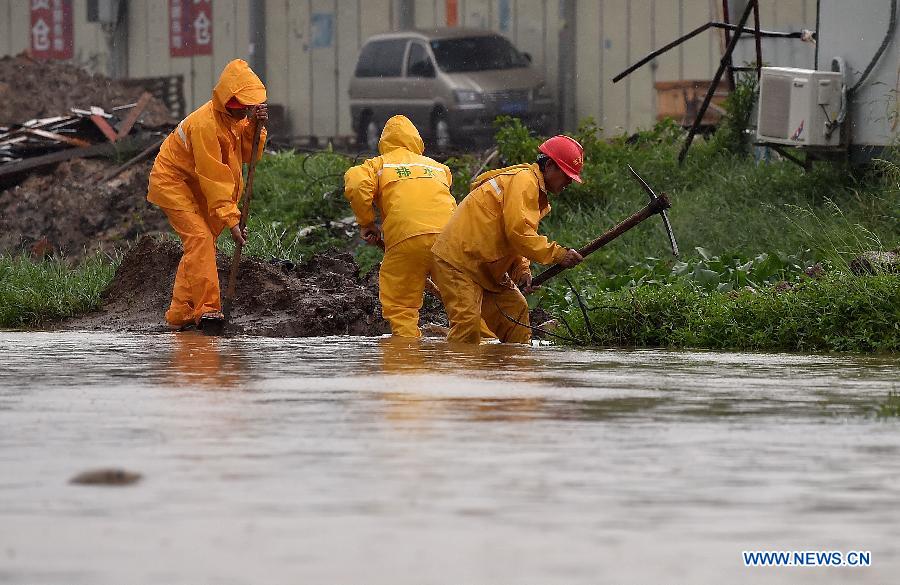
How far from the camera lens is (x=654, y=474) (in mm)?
4809

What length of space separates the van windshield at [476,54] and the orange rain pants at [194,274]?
11786 millimetres

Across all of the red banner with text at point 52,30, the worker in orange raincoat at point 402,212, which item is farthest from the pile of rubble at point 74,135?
the worker in orange raincoat at point 402,212

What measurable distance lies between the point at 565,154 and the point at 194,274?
3077 millimetres

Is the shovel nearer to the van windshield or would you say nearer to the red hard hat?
the red hard hat

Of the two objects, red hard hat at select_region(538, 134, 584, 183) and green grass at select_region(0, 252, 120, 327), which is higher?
red hard hat at select_region(538, 134, 584, 183)

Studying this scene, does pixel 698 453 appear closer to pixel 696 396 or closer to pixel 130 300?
pixel 696 396

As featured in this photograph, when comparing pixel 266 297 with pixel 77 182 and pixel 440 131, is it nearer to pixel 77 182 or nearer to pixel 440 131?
pixel 77 182

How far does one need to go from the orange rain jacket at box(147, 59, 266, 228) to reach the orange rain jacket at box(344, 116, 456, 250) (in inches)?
38.7

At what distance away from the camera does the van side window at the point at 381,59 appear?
24.4 metres

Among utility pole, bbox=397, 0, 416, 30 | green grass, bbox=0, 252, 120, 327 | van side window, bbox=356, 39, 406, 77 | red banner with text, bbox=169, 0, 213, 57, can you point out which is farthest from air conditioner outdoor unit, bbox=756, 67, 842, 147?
red banner with text, bbox=169, 0, 213, 57

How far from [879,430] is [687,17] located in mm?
17112

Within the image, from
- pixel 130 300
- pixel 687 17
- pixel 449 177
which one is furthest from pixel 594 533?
pixel 687 17

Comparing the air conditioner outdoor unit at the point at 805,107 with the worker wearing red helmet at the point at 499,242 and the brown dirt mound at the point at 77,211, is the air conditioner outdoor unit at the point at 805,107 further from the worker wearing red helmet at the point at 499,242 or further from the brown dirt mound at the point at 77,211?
the brown dirt mound at the point at 77,211

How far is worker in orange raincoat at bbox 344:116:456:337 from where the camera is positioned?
1110 centimetres
